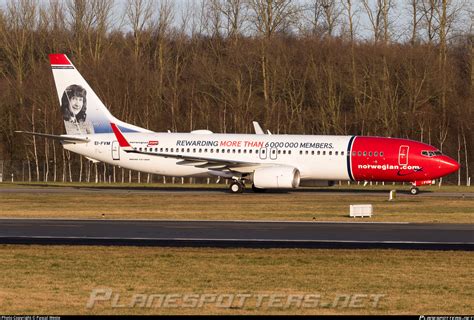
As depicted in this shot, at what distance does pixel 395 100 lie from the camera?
9044 centimetres

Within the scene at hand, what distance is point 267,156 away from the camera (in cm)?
5769

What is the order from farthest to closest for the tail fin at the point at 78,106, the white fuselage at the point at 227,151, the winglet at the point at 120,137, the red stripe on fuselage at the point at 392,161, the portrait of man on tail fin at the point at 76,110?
the portrait of man on tail fin at the point at 76,110 < the tail fin at the point at 78,106 < the winglet at the point at 120,137 < the white fuselage at the point at 227,151 < the red stripe on fuselage at the point at 392,161

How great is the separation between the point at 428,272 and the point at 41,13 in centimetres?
9311

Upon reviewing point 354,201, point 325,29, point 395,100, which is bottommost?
point 354,201

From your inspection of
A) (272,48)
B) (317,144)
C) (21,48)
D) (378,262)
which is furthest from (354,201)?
(21,48)

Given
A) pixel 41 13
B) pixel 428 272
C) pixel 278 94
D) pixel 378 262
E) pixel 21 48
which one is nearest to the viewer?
pixel 428 272

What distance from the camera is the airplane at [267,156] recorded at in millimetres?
56219

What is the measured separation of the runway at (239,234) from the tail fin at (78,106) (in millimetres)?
24434

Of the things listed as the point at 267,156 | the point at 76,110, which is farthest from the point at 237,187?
the point at 76,110

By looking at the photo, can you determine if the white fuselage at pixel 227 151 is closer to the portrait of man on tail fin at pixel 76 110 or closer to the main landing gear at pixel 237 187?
the main landing gear at pixel 237 187

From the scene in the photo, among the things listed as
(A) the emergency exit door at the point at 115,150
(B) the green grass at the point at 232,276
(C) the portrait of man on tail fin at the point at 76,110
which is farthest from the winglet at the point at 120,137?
(B) the green grass at the point at 232,276

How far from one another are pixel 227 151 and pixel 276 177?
3.96 metres

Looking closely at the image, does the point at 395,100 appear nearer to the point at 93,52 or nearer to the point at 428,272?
the point at 93,52

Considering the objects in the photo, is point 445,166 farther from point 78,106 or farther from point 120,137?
point 78,106
